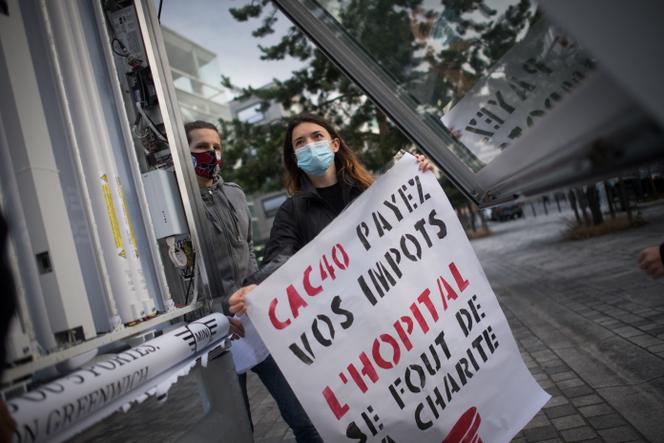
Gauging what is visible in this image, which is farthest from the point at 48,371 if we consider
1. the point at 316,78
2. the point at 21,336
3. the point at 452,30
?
the point at 316,78

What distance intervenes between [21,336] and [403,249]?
1455mm

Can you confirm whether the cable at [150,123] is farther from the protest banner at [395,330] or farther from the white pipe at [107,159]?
the protest banner at [395,330]

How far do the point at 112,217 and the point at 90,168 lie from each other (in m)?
0.18

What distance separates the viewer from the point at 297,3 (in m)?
2.71

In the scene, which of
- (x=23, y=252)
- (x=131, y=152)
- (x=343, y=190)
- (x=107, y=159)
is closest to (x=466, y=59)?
(x=343, y=190)

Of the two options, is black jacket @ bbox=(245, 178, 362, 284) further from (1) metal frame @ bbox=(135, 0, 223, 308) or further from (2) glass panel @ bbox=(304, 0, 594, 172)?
(2) glass panel @ bbox=(304, 0, 594, 172)

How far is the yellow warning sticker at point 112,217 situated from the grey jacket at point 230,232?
0.65 m

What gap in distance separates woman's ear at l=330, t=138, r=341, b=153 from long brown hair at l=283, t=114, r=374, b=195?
0.05 feet

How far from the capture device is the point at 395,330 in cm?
180

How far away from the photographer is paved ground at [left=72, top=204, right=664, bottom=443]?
145 centimetres

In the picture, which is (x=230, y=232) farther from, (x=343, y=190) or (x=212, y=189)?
(x=343, y=190)

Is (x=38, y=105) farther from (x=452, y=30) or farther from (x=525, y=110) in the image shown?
(x=452, y=30)

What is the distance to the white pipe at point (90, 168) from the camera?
4.34 feet

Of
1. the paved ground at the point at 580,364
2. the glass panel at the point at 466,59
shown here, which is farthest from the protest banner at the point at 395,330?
the glass panel at the point at 466,59
